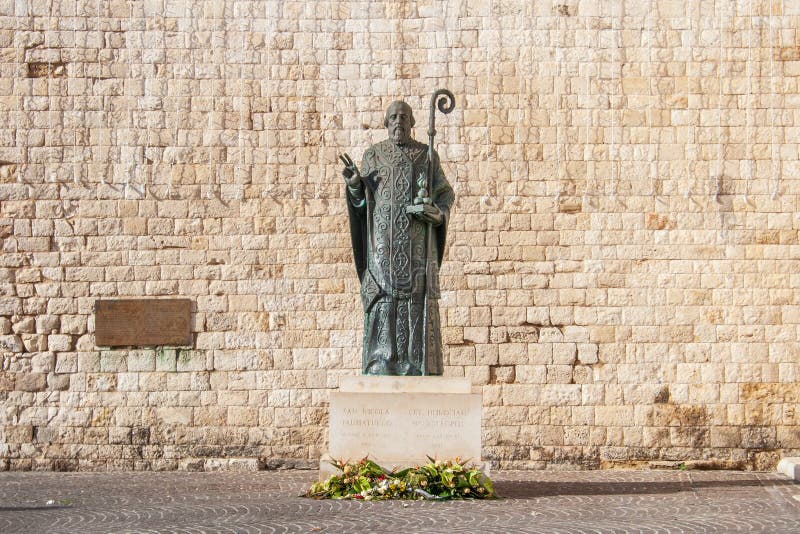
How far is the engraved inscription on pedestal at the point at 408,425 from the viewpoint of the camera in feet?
24.1

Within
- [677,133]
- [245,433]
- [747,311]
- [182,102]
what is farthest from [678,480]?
[182,102]

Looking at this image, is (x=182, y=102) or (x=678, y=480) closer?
(x=678, y=480)

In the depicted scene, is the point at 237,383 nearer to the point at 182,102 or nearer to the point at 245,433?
the point at 245,433

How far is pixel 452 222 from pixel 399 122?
9.40ft

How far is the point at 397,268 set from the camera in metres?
7.61

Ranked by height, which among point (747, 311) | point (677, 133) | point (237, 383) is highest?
point (677, 133)

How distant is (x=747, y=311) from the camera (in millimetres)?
10367

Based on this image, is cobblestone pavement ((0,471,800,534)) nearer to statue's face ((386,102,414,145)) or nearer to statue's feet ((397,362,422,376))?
statue's feet ((397,362,422,376))

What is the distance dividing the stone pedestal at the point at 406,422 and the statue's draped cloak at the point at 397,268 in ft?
0.68

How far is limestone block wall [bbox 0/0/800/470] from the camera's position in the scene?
1036cm

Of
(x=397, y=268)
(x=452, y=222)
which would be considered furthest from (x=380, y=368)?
(x=452, y=222)

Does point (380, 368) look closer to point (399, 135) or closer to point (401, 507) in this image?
point (401, 507)

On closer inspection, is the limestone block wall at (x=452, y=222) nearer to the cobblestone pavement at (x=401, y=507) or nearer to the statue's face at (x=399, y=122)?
the cobblestone pavement at (x=401, y=507)

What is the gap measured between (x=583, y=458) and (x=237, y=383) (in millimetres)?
3476
